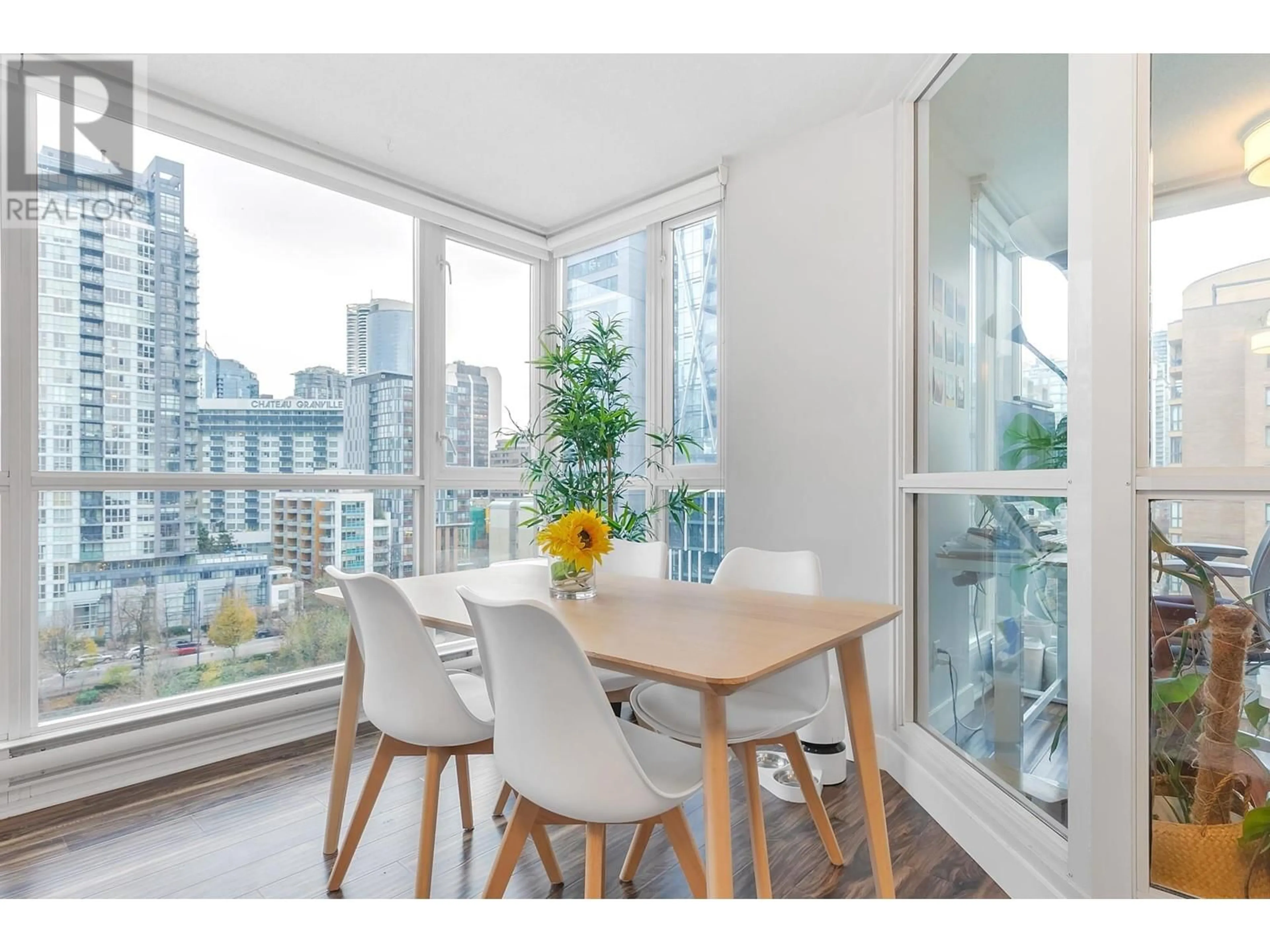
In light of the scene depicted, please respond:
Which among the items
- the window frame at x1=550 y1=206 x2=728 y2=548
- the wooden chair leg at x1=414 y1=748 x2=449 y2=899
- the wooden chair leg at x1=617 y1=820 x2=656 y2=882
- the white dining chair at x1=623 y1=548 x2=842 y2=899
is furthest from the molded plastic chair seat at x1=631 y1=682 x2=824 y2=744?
the window frame at x1=550 y1=206 x2=728 y2=548

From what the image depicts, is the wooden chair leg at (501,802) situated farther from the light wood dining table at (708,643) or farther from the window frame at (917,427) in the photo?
the window frame at (917,427)

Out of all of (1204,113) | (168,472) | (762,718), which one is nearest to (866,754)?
(762,718)

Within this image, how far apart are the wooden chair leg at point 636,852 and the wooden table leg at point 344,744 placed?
32.5 inches

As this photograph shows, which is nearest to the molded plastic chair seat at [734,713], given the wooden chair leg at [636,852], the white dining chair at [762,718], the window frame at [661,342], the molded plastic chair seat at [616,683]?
the white dining chair at [762,718]

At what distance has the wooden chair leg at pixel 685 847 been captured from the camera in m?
1.26

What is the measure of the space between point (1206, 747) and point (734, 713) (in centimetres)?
99

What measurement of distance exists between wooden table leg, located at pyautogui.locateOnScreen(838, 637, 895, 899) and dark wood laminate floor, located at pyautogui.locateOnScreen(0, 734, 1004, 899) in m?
0.18

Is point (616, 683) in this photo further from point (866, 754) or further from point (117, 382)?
point (117, 382)

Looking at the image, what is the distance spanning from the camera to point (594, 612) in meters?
1.64

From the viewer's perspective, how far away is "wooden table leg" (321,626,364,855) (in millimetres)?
1850

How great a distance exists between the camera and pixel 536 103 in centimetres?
256

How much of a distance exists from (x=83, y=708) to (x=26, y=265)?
1.58m
